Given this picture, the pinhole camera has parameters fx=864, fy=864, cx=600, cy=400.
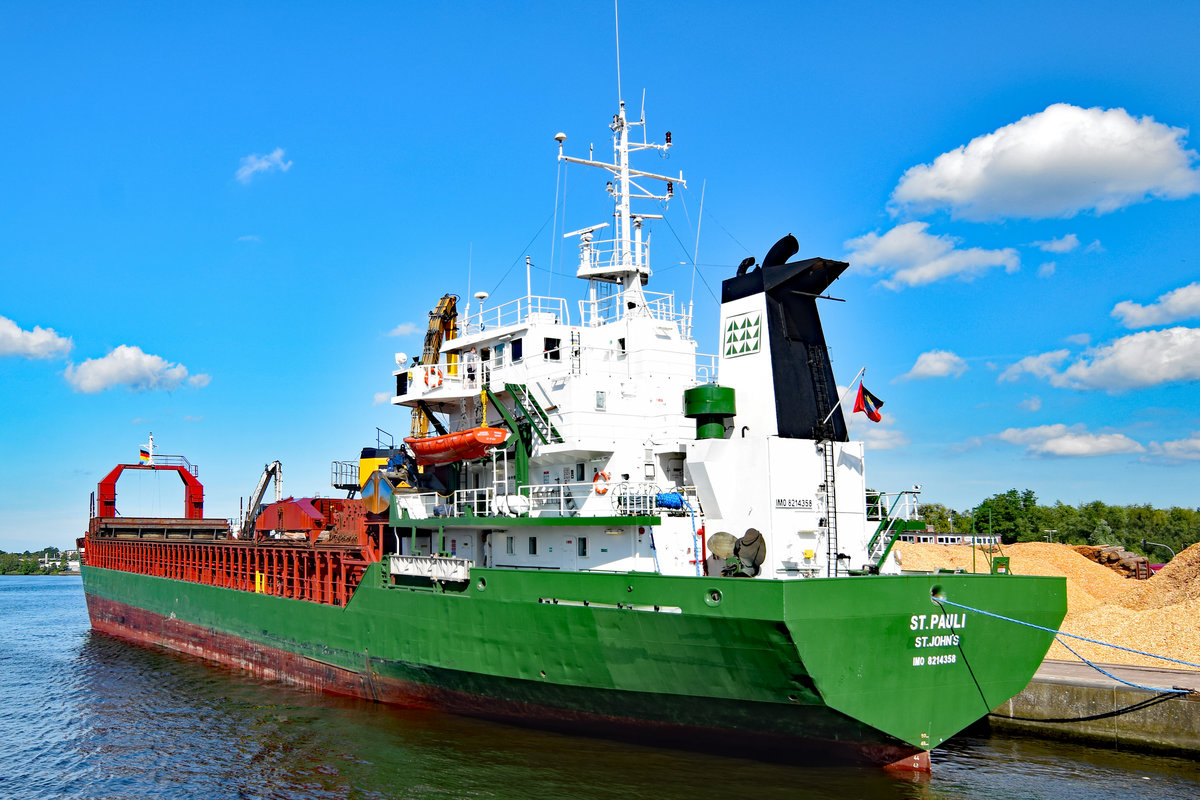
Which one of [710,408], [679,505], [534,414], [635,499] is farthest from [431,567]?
[710,408]

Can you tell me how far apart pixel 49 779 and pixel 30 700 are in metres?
8.49

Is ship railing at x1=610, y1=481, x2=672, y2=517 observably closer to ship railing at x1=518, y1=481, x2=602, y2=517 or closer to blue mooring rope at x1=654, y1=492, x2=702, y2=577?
blue mooring rope at x1=654, y1=492, x2=702, y2=577

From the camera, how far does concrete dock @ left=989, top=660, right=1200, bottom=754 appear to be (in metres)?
15.4

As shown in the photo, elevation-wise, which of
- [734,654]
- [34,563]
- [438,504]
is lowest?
[34,563]

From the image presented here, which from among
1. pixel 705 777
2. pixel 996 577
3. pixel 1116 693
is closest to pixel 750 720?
pixel 705 777

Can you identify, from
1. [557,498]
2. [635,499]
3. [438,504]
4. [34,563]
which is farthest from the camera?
[34,563]

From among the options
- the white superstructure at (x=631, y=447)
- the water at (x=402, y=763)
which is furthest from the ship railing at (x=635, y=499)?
the water at (x=402, y=763)

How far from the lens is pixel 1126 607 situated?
25953 mm

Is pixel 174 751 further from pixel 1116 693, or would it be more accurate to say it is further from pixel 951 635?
pixel 1116 693

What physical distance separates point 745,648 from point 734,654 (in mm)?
270

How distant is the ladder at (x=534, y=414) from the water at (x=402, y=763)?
5.81 m

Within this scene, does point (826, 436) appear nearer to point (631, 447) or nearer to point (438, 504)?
point (631, 447)

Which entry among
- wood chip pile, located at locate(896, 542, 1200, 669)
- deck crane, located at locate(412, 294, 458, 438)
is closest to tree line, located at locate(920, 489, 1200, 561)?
wood chip pile, located at locate(896, 542, 1200, 669)

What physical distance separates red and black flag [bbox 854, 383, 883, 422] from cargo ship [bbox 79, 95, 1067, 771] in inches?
18.3
